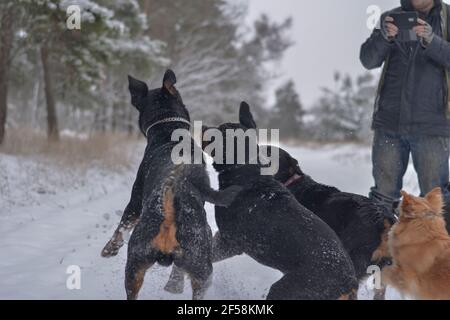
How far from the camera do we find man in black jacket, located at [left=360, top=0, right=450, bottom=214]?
13.4 feet

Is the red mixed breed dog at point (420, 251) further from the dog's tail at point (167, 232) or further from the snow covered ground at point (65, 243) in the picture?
the dog's tail at point (167, 232)

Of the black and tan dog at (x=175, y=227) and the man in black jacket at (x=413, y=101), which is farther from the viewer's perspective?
the man in black jacket at (x=413, y=101)

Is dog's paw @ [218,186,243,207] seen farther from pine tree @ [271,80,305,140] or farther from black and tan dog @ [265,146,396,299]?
pine tree @ [271,80,305,140]

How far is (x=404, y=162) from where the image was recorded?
429 centimetres

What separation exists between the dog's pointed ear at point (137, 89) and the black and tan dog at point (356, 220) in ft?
5.39

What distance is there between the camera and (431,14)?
426 cm

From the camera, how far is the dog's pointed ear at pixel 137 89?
4262 millimetres

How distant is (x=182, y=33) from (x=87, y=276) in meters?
22.6

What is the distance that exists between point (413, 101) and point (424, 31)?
61 cm

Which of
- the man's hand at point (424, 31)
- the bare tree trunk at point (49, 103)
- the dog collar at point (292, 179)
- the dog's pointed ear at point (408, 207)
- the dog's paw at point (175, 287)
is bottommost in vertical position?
the dog's paw at point (175, 287)

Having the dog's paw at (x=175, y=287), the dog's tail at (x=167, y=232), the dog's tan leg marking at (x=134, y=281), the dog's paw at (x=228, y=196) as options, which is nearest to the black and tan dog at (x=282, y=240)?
the dog's paw at (x=175, y=287)

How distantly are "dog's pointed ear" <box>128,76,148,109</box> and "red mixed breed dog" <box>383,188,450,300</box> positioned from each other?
2419mm
